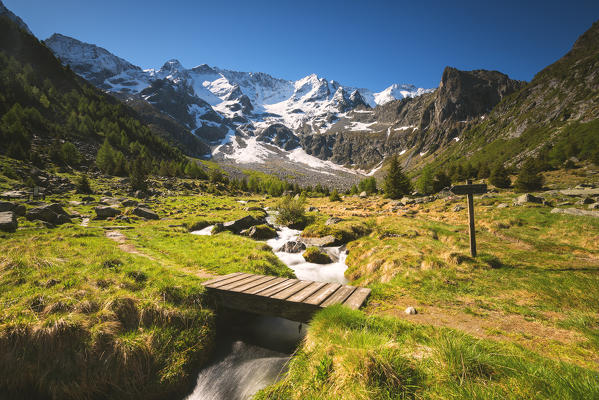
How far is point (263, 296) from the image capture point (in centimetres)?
665

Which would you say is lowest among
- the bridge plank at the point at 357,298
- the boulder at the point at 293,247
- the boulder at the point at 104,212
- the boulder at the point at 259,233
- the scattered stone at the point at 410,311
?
the boulder at the point at 293,247

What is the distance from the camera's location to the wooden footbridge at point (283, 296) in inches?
242

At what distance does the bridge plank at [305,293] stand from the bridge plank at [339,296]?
63cm

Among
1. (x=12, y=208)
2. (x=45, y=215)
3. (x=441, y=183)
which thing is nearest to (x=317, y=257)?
(x=45, y=215)

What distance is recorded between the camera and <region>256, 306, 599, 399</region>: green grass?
257cm

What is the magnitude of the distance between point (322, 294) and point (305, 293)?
53 cm

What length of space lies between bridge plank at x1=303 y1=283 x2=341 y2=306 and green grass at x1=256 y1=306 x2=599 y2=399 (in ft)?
5.22

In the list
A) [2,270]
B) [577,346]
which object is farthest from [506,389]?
[2,270]

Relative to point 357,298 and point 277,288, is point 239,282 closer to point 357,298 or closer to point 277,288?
point 277,288

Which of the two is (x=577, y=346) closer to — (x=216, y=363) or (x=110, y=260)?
(x=216, y=363)

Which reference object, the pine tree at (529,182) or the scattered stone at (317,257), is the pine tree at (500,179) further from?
the scattered stone at (317,257)

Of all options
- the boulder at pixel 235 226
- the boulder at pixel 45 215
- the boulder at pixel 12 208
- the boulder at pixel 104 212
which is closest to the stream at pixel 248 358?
the boulder at pixel 235 226

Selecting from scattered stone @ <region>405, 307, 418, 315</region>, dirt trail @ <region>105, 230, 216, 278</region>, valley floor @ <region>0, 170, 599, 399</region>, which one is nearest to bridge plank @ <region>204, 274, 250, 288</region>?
valley floor @ <region>0, 170, 599, 399</region>

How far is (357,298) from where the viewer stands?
6.40 m
